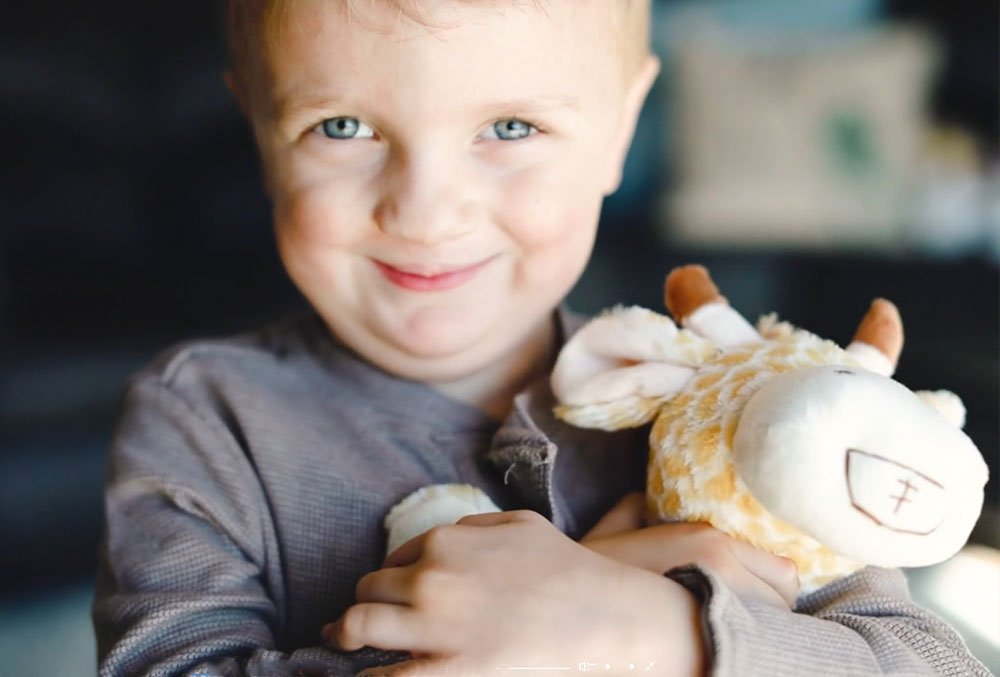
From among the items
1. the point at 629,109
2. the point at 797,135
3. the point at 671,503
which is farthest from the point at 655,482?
the point at 797,135

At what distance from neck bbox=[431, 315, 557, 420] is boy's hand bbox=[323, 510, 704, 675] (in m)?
0.24

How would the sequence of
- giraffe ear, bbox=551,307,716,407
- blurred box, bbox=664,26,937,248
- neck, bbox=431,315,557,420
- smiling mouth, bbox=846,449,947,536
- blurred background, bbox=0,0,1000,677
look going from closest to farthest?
smiling mouth, bbox=846,449,947,536
giraffe ear, bbox=551,307,716,407
neck, bbox=431,315,557,420
blurred background, bbox=0,0,1000,677
blurred box, bbox=664,26,937,248

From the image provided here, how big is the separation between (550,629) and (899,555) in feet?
0.56

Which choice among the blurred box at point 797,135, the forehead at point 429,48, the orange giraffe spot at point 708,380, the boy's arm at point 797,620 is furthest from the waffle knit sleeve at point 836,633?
the blurred box at point 797,135

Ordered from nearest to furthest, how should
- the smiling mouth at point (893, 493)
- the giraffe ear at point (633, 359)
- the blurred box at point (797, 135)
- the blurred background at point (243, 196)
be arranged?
the smiling mouth at point (893, 493) < the giraffe ear at point (633, 359) < the blurred background at point (243, 196) < the blurred box at point (797, 135)

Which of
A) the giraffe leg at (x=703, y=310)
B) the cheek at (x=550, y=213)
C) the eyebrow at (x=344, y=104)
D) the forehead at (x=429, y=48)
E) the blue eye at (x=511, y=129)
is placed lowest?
the giraffe leg at (x=703, y=310)

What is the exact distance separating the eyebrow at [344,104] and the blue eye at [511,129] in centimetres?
1

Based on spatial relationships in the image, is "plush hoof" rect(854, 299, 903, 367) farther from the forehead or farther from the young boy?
the forehead

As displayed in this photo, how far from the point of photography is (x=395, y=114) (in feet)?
1.81

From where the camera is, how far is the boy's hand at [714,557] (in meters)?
0.49

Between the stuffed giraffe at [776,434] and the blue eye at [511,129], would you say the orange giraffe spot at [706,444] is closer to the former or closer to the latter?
the stuffed giraffe at [776,434]

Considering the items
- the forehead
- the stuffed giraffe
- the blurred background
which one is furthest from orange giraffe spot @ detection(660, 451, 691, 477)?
the blurred background

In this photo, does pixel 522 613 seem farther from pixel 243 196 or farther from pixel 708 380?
pixel 243 196

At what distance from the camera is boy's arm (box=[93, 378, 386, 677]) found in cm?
55
